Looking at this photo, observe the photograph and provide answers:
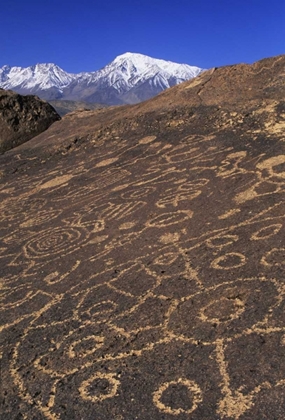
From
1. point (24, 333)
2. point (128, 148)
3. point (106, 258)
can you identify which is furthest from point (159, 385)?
point (128, 148)

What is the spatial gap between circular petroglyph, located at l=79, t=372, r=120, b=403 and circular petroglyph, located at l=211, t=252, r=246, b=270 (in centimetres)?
158

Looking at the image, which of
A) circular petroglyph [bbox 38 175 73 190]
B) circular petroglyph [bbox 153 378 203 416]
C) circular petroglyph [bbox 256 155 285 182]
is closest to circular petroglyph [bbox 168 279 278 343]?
circular petroglyph [bbox 153 378 203 416]

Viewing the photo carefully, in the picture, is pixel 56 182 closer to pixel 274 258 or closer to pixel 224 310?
pixel 274 258

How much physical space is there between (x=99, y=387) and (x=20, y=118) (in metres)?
10.5

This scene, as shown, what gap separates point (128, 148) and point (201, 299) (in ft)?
18.6

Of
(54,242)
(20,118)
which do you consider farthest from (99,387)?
(20,118)

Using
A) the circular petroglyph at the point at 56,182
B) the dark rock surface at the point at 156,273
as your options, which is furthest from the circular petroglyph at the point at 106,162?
the circular petroglyph at the point at 56,182

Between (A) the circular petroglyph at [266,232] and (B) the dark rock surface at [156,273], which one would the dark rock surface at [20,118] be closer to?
(B) the dark rock surface at [156,273]

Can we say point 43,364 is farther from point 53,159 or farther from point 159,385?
point 53,159

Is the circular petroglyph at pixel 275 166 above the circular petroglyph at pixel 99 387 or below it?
above

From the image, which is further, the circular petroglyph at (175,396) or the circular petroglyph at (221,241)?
the circular petroglyph at (221,241)

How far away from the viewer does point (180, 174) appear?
7277 millimetres

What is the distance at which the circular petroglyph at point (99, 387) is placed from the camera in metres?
3.06

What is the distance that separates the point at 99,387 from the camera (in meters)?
3.15
